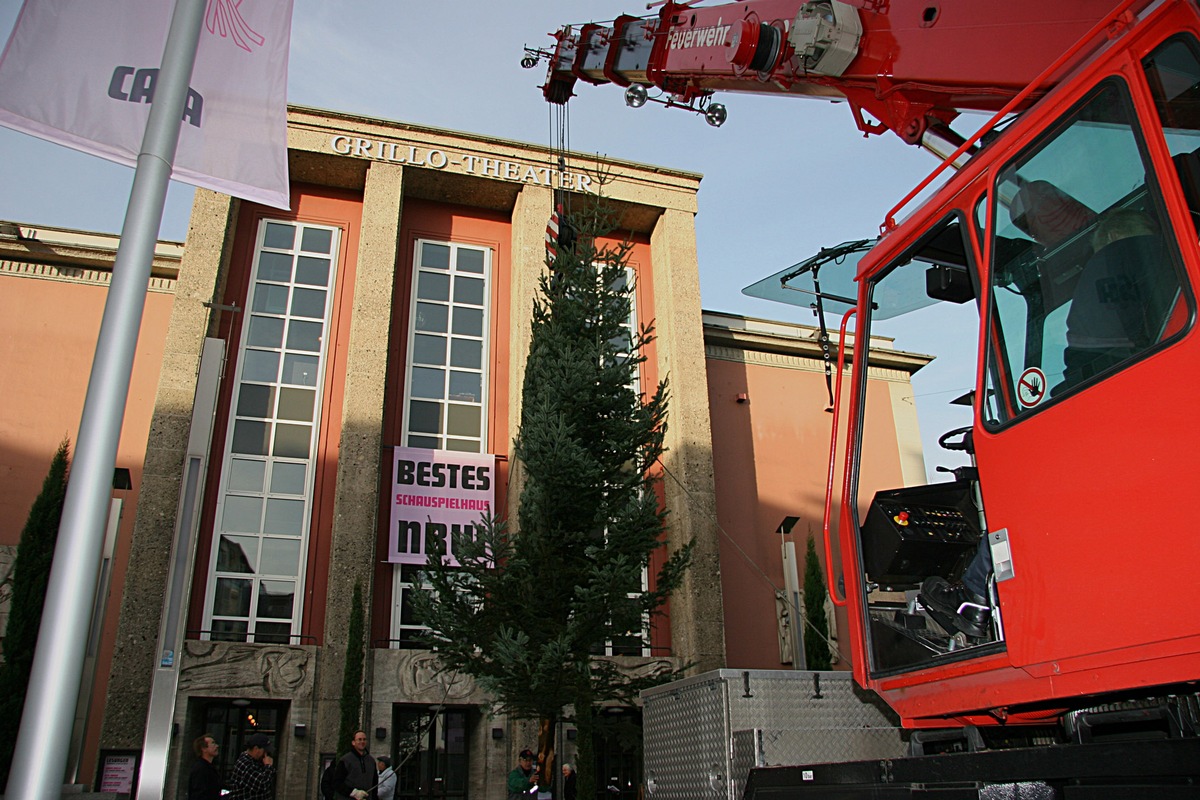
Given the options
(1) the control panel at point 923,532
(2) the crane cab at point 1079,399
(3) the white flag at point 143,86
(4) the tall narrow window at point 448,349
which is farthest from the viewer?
(4) the tall narrow window at point 448,349

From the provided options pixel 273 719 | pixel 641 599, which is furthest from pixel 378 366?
pixel 641 599

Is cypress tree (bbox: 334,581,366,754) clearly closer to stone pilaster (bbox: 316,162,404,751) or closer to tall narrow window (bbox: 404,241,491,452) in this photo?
stone pilaster (bbox: 316,162,404,751)

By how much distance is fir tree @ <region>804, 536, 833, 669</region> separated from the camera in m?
19.8

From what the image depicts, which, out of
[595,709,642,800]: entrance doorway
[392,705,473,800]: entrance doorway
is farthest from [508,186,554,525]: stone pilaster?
[595,709,642,800]: entrance doorway

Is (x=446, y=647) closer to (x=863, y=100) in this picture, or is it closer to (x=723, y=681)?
(x=723, y=681)

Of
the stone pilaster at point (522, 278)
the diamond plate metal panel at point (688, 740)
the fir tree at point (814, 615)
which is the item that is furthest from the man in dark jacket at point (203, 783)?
the fir tree at point (814, 615)

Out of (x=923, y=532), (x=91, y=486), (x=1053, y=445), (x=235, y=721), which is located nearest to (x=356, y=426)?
(x=235, y=721)

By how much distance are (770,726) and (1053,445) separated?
2.41m

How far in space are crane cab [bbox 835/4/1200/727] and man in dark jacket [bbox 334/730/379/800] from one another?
791 centimetres

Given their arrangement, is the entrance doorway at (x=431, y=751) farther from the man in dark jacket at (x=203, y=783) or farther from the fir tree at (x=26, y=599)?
the man in dark jacket at (x=203, y=783)

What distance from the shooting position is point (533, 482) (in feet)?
44.9

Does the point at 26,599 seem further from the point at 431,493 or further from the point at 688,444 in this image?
the point at 688,444

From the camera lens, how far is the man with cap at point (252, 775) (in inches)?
351

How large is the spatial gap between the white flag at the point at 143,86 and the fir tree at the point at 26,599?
1255 centimetres
